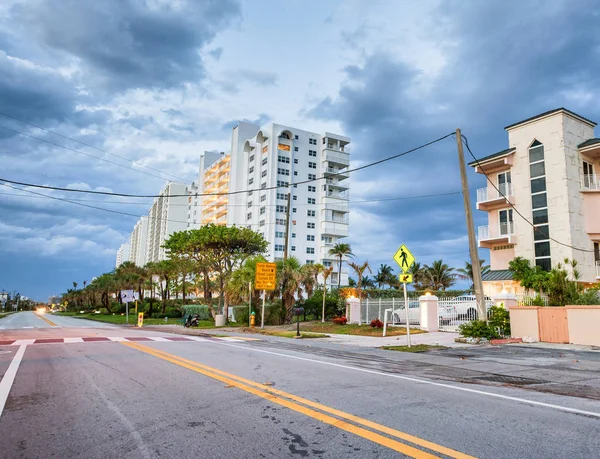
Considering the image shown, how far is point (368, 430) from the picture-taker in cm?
475

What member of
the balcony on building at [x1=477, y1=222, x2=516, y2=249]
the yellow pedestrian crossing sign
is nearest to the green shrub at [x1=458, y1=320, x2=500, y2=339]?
the yellow pedestrian crossing sign

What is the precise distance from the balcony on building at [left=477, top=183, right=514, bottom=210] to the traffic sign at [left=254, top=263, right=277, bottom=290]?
62.2 feet

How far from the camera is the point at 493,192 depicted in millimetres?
36000

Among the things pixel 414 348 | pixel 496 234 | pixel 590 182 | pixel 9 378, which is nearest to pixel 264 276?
pixel 414 348

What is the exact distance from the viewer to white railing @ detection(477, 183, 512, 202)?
35.1 m

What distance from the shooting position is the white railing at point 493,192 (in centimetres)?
3509

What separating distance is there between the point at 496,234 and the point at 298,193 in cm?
5322

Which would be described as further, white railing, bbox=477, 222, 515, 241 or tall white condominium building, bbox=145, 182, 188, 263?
tall white condominium building, bbox=145, 182, 188, 263

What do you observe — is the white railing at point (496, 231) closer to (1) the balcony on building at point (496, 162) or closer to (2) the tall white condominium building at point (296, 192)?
(1) the balcony on building at point (496, 162)

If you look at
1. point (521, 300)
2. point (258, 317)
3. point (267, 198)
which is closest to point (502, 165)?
point (521, 300)

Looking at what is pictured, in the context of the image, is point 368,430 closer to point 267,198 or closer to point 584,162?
point 584,162

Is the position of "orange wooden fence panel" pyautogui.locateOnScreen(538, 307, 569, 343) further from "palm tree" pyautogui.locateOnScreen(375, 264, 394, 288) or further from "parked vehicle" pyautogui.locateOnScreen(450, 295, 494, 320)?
"palm tree" pyautogui.locateOnScreen(375, 264, 394, 288)

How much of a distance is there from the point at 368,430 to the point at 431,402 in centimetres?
187

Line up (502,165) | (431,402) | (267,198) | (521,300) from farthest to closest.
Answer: (267,198) → (502,165) → (521,300) → (431,402)
